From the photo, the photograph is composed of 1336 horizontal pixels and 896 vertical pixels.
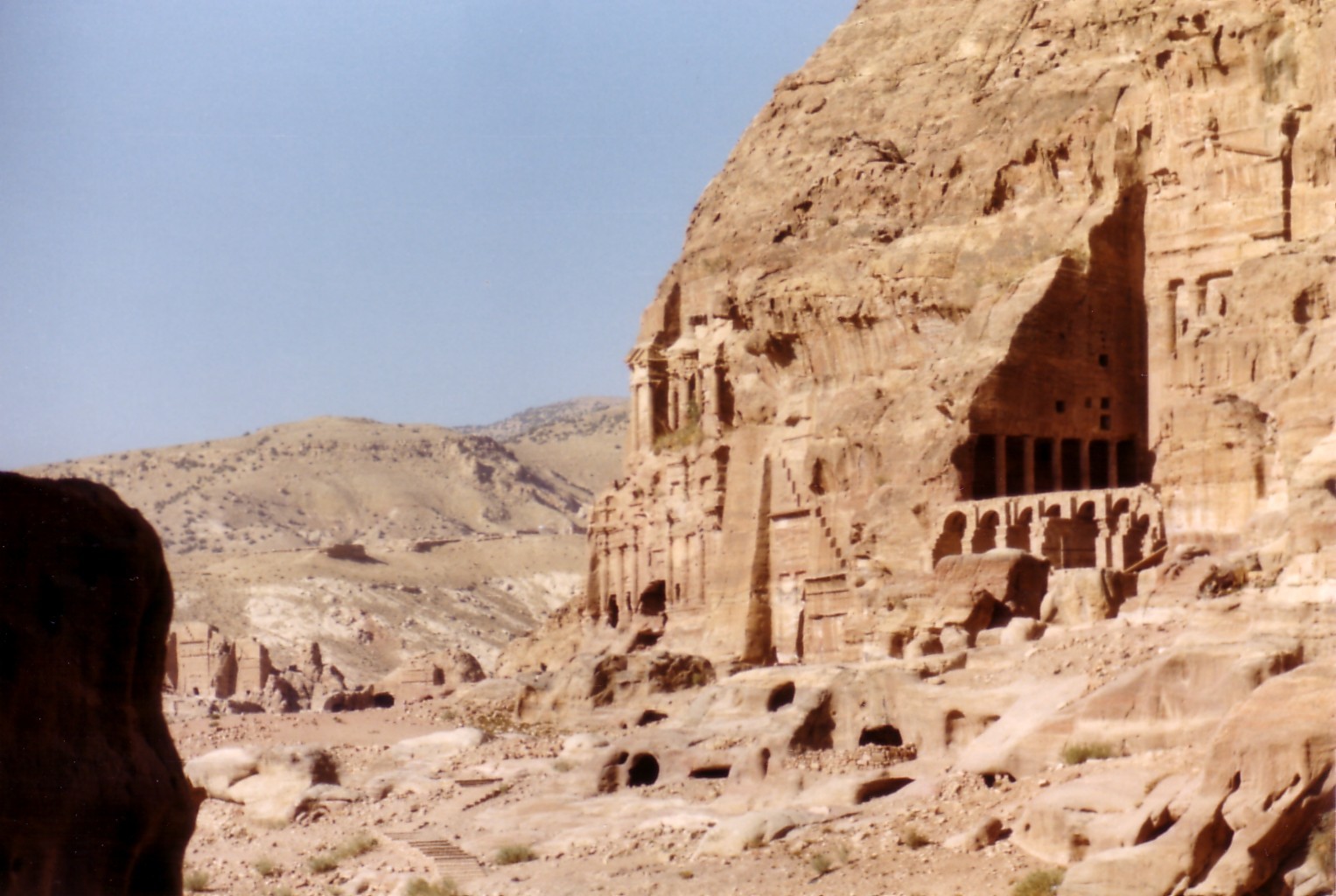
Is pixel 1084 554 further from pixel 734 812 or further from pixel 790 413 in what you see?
pixel 734 812

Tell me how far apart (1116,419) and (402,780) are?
23.7 m

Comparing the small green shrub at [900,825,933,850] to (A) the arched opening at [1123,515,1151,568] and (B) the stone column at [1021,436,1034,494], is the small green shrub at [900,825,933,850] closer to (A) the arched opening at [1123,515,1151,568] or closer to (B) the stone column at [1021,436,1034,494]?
(A) the arched opening at [1123,515,1151,568]

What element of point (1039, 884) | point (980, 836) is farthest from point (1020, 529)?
point (1039, 884)

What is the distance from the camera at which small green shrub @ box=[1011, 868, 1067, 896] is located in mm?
21703

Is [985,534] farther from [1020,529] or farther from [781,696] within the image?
[781,696]

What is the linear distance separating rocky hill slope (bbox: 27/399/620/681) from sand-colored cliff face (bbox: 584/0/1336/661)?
33799mm

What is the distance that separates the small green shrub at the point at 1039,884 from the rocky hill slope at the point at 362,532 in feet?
235

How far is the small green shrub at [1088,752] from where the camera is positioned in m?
25.2

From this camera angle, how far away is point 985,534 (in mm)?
50281

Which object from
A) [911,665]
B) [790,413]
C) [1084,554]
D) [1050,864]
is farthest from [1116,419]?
[1050,864]

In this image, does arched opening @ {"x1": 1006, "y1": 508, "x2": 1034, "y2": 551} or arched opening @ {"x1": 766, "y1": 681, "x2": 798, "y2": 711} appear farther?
arched opening @ {"x1": 1006, "y1": 508, "x2": 1034, "y2": 551}

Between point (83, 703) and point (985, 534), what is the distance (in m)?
42.7

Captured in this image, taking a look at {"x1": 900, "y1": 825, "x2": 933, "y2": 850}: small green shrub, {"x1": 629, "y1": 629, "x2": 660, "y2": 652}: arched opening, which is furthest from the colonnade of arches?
{"x1": 900, "y1": 825, "x2": 933, "y2": 850}: small green shrub

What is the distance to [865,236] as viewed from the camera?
60.6 m
